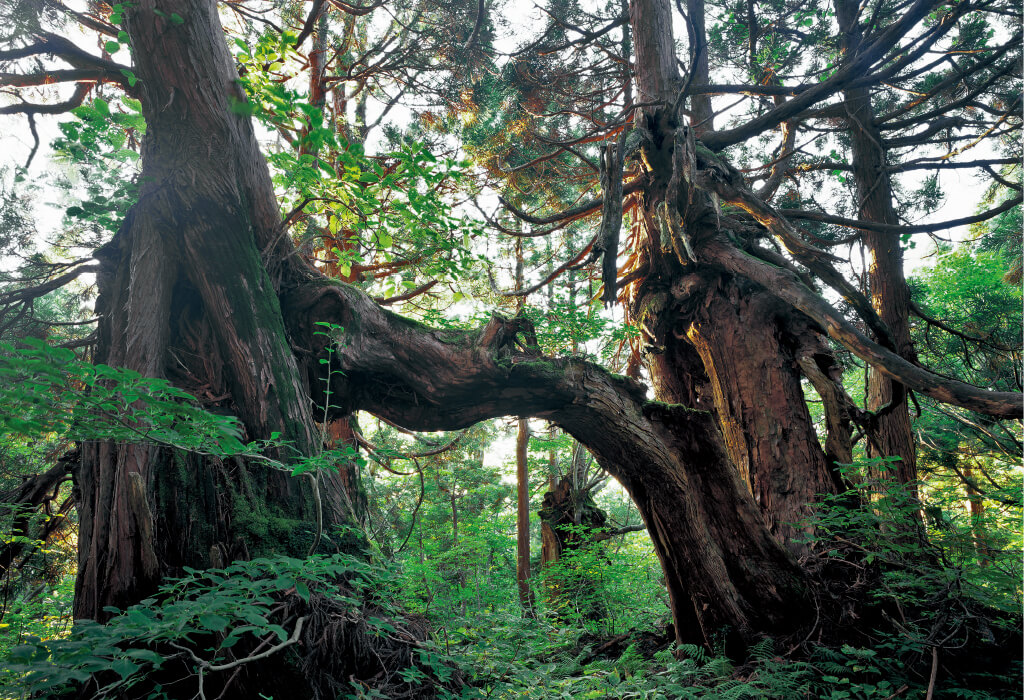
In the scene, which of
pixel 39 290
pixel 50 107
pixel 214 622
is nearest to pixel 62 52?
pixel 50 107

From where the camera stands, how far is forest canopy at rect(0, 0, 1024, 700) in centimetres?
261

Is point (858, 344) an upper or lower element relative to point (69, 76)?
lower

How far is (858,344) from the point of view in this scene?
12.8ft

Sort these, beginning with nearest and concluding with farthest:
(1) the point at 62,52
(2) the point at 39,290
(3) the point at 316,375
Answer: (1) the point at 62,52 < (3) the point at 316,375 < (2) the point at 39,290

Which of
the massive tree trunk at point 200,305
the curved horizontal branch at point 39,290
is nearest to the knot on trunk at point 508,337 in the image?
the massive tree trunk at point 200,305

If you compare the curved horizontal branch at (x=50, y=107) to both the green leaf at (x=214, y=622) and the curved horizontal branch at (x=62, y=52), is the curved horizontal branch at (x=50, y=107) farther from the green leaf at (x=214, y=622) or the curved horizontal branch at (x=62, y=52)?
the green leaf at (x=214, y=622)

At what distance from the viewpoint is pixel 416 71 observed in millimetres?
6852

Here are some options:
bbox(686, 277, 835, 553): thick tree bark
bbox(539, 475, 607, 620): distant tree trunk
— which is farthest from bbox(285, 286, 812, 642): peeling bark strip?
bbox(539, 475, 607, 620): distant tree trunk

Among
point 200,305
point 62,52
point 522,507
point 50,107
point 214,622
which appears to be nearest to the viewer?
point 214,622

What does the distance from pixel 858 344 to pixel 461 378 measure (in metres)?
2.99

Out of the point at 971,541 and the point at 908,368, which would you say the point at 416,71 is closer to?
the point at 908,368

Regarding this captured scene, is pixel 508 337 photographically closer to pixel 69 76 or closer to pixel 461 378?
pixel 461 378

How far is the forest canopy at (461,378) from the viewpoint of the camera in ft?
8.55

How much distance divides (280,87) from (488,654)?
4125 mm
